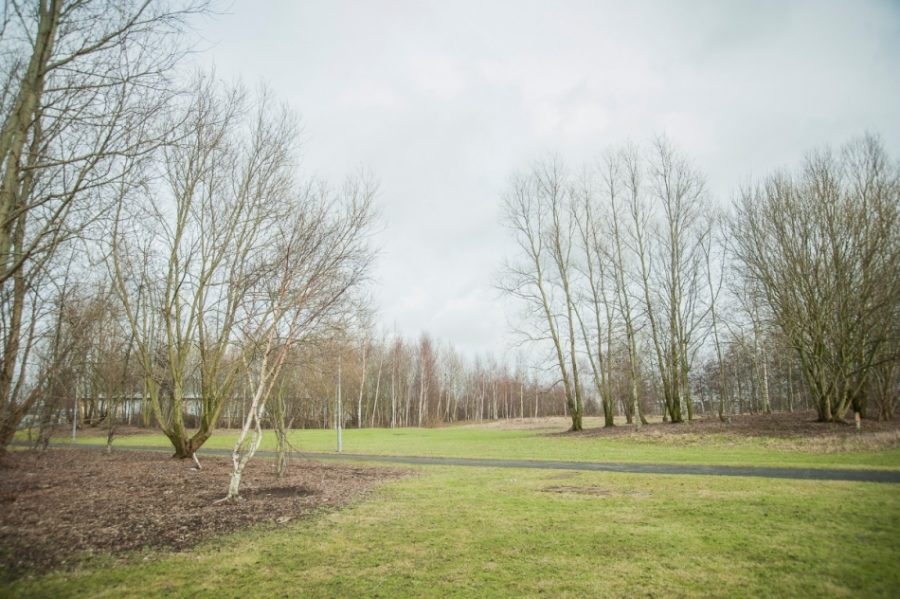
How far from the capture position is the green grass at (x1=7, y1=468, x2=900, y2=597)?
15.5ft

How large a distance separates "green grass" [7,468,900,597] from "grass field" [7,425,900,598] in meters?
0.02

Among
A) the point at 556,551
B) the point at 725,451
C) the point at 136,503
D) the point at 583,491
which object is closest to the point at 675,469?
the point at 583,491

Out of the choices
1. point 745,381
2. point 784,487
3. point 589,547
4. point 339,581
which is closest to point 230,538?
point 339,581

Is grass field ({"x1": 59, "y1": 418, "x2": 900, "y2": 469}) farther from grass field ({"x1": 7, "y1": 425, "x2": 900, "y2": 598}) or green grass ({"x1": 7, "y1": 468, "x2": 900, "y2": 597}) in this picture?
green grass ({"x1": 7, "y1": 468, "x2": 900, "y2": 597})

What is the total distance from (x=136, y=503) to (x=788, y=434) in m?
22.7

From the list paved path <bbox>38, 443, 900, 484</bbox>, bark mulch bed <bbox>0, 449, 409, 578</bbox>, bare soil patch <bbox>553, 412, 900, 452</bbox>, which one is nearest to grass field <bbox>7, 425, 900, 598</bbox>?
bark mulch bed <bbox>0, 449, 409, 578</bbox>

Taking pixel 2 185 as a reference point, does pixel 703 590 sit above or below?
below

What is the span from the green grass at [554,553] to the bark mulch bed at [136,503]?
71 cm

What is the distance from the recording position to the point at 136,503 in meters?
8.54

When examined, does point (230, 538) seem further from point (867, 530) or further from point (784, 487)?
point (784, 487)

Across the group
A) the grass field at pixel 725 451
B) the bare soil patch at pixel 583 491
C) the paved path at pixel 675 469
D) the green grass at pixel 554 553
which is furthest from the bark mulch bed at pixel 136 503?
the grass field at pixel 725 451

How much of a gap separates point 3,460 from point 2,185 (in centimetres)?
1439

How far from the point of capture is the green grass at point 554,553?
15.5 ft

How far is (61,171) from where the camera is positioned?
6.94 meters
